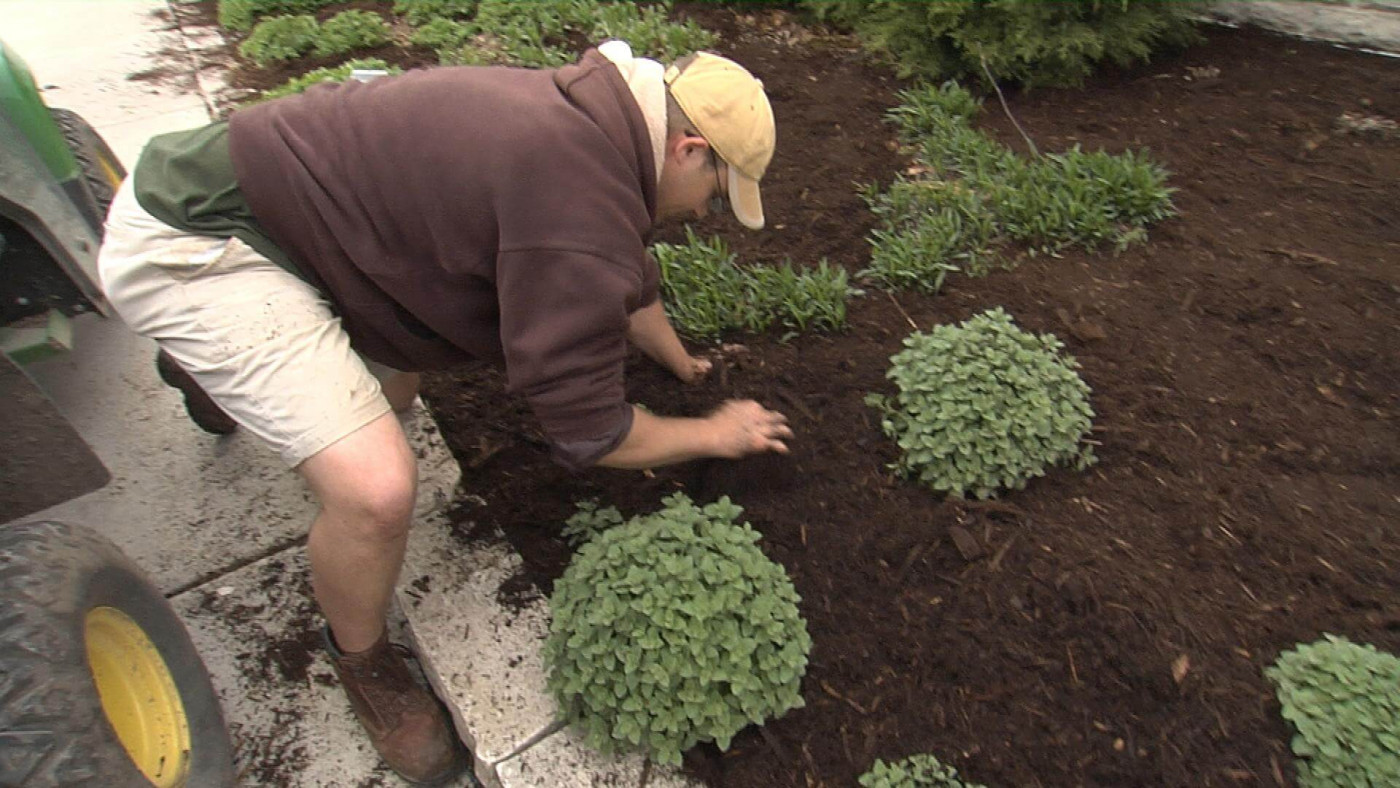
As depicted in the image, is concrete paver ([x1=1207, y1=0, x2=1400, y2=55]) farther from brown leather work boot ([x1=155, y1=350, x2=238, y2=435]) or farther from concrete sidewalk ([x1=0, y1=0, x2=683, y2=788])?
brown leather work boot ([x1=155, y1=350, x2=238, y2=435])

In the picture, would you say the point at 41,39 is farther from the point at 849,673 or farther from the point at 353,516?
the point at 849,673

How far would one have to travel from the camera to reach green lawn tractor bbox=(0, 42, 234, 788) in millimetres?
1685

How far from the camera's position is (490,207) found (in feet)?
6.10

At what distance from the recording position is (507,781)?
2.06 meters

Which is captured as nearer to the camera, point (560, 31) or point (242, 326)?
point (242, 326)

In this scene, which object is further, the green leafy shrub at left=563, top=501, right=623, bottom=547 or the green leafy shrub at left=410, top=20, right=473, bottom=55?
the green leafy shrub at left=410, top=20, right=473, bottom=55

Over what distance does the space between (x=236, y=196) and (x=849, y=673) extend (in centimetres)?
173

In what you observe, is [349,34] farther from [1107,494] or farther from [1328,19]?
[1328,19]

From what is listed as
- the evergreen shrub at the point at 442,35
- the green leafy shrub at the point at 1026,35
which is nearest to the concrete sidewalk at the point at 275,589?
the evergreen shrub at the point at 442,35

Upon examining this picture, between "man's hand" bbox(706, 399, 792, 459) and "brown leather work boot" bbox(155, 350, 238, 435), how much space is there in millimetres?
1551

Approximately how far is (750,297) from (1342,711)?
1904mm

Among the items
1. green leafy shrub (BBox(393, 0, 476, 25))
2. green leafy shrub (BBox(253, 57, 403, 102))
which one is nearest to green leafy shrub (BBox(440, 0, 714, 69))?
green leafy shrub (BBox(393, 0, 476, 25))

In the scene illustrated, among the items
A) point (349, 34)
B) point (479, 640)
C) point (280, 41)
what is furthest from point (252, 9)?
point (479, 640)

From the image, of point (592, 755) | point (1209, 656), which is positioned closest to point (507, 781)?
point (592, 755)
